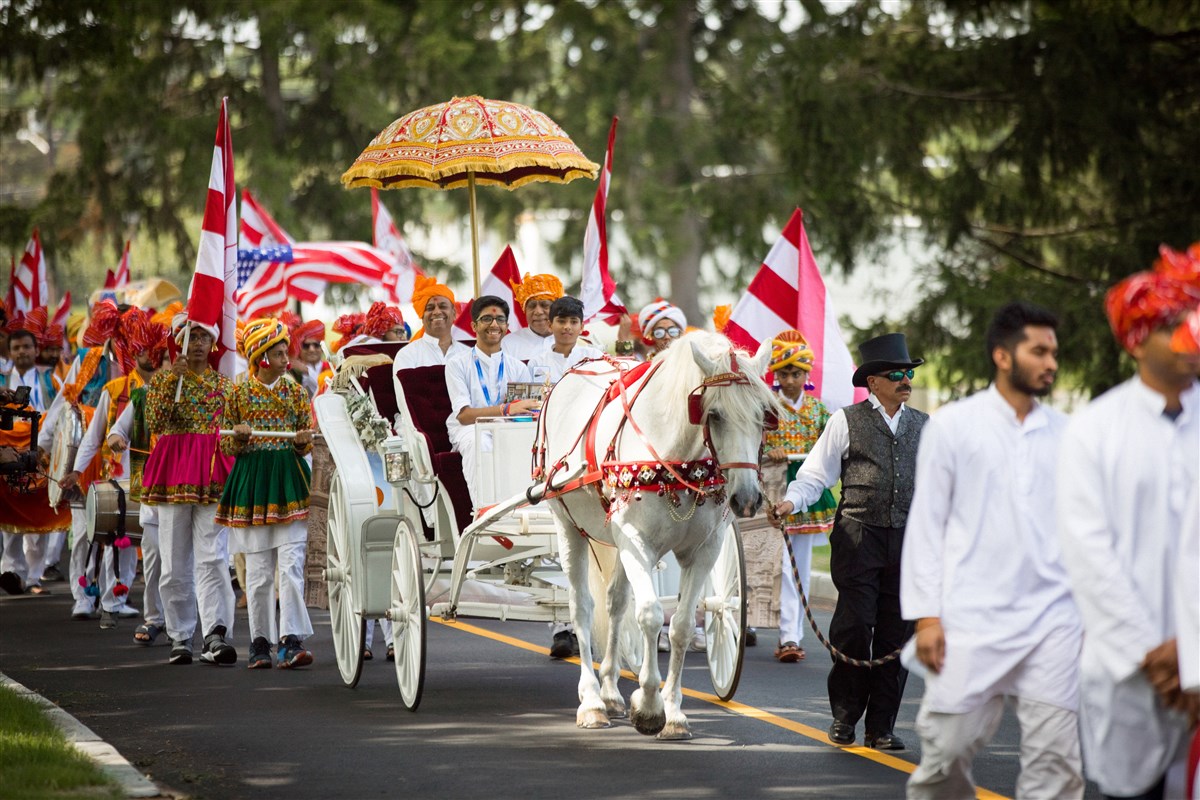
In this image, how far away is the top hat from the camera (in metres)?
8.45

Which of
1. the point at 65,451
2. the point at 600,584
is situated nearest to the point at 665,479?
the point at 600,584

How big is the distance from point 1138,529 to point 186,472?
779 cm

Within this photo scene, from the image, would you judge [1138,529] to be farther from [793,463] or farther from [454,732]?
[793,463]

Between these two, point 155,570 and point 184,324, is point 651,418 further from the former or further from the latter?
point 155,570

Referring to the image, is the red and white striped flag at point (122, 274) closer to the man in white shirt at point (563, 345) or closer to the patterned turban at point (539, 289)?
the patterned turban at point (539, 289)

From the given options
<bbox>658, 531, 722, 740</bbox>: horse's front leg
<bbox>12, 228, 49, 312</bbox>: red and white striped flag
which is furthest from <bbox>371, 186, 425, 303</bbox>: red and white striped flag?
<bbox>658, 531, 722, 740</bbox>: horse's front leg

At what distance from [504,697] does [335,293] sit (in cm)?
2284

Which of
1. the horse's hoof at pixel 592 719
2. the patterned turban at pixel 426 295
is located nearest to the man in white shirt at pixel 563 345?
the patterned turban at pixel 426 295

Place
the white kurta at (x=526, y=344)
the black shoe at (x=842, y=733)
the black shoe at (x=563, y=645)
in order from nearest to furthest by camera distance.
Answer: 1. the black shoe at (x=842, y=733)
2. the black shoe at (x=563, y=645)
3. the white kurta at (x=526, y=344)

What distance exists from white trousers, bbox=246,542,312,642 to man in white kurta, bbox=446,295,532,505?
172cm

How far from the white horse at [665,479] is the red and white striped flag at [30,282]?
1336cm

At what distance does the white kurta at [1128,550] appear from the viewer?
16.7ft

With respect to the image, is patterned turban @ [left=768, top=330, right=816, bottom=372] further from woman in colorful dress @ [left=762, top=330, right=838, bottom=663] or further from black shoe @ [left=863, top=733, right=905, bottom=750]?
black shoe @ [left=863, top=733, right=905, bottom=750]

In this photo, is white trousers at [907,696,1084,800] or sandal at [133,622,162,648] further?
sandal at [133,622,162,648]
